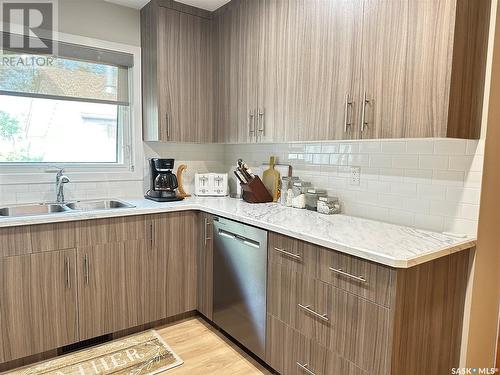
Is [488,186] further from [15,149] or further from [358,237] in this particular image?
[15,149]

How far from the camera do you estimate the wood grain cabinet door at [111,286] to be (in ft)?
7.26

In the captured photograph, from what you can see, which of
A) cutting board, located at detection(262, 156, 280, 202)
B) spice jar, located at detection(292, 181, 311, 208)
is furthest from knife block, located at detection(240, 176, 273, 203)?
spice jar, located at detection(292, 181, 311, 208)

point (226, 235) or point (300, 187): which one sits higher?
point (300, 187)

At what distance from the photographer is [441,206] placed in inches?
70.7

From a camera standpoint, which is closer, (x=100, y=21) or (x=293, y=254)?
(x=293, y=254)

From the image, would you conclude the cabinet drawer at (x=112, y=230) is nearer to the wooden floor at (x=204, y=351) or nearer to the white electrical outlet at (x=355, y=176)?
the wooden floor at (x=204, y=351)

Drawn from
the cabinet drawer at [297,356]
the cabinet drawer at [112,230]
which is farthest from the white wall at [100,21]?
the cabinet drawer at [297,356]

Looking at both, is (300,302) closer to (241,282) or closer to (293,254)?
(293,254)

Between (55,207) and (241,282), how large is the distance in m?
1.48

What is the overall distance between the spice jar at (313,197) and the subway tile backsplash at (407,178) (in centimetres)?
8

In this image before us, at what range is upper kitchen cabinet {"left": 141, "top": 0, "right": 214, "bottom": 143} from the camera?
2.72 metres

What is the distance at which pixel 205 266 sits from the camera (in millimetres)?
2566

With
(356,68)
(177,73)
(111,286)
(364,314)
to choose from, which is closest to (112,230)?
(111,286)

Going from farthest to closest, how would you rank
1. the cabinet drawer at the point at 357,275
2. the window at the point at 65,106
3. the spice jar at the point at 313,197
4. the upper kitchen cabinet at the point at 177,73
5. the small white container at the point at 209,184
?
the small white container at the point at 209,184, the upper kitchen cabinet at the point at 177,73, the window at the point at 65,106, the spice jar at the point at 313,197, the cabinet drawer at the point at 357,275
